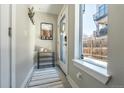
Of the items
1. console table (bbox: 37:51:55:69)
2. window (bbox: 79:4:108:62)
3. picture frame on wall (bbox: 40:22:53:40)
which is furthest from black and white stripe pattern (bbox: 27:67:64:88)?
picture frame on wall (bbox: 40:22:53:40)

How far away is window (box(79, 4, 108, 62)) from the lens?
59.3 inches

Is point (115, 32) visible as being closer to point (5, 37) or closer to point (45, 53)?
point (5, 37)

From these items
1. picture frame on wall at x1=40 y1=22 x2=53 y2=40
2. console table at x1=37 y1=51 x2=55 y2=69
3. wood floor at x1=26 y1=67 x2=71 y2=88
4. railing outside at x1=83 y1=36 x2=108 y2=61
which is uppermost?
picture frame on wall at x1=40 y1=22 x2=53 y2=40

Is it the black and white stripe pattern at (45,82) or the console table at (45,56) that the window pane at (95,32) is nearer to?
the black and white stripe pattern at (45,82)

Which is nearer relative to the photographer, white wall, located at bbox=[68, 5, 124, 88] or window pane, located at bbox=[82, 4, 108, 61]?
white wall, located at bbox=[68, 5, 124, 88]

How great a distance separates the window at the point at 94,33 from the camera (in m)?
1.51

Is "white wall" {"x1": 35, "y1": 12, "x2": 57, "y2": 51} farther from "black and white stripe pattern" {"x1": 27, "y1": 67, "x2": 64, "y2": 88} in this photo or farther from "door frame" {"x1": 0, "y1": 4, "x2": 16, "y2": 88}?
"door frame" {"x1": 0, "y1": 4, "x2": 16, "y2": 88}

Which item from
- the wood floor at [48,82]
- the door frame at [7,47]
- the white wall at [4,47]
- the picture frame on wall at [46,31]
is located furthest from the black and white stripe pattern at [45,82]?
the picture frame on wall at [46,31]

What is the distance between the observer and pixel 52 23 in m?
5.23

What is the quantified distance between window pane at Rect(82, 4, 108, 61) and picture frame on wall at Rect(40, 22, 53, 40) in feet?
9.74

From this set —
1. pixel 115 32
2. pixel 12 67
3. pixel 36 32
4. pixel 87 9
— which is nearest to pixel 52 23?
pixel 36 32

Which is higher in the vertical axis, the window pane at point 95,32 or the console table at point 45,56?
the window pane at point 95,32

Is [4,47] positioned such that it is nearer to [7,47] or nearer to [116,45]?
[7,47]

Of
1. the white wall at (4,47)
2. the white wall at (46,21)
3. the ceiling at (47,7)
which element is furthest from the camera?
the white wall at (46,21)
